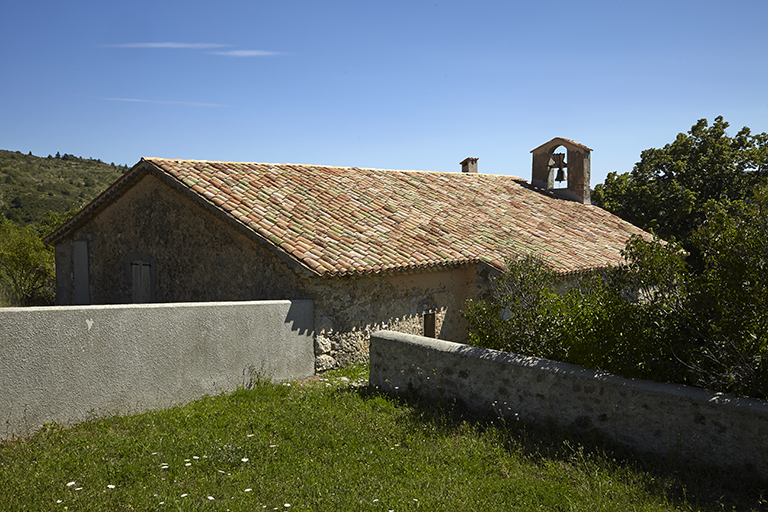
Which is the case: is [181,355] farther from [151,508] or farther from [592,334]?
[592,334]

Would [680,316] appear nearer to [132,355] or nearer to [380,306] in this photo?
[380,306]

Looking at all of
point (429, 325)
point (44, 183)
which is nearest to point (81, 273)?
point (429, 325)

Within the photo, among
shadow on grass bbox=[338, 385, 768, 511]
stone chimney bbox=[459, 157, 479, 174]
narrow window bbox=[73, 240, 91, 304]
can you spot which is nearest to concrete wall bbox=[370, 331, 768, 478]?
shadow on grass bbox=[338, 385, 768, 511]

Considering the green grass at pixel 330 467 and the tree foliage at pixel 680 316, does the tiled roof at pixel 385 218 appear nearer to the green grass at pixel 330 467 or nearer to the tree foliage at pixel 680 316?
the green grass at pixel 330 467

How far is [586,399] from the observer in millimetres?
5727

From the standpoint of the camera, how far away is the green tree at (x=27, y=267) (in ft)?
64.1

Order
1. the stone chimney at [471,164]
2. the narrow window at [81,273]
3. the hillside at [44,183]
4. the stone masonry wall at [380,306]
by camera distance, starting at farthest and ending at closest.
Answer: the hillside at [44,183], the stone chimney at [471,164], the narrow window at [81,273], the stone masonry wall at [380,306]

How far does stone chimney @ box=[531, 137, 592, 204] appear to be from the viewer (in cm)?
1889

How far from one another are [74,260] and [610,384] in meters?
12.8

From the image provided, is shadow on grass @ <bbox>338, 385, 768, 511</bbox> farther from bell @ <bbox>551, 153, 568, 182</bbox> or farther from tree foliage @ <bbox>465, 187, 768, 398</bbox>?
bell @ <bbox>551, 153, 568, 182</bbox>

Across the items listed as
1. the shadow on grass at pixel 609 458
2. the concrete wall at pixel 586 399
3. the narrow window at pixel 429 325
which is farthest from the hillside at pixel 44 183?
the shadow on grass at pixel 609 458

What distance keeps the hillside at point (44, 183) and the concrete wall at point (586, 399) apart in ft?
102

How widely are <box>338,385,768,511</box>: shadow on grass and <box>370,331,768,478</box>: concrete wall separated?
0.09 meters

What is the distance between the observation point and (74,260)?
13453 mm
